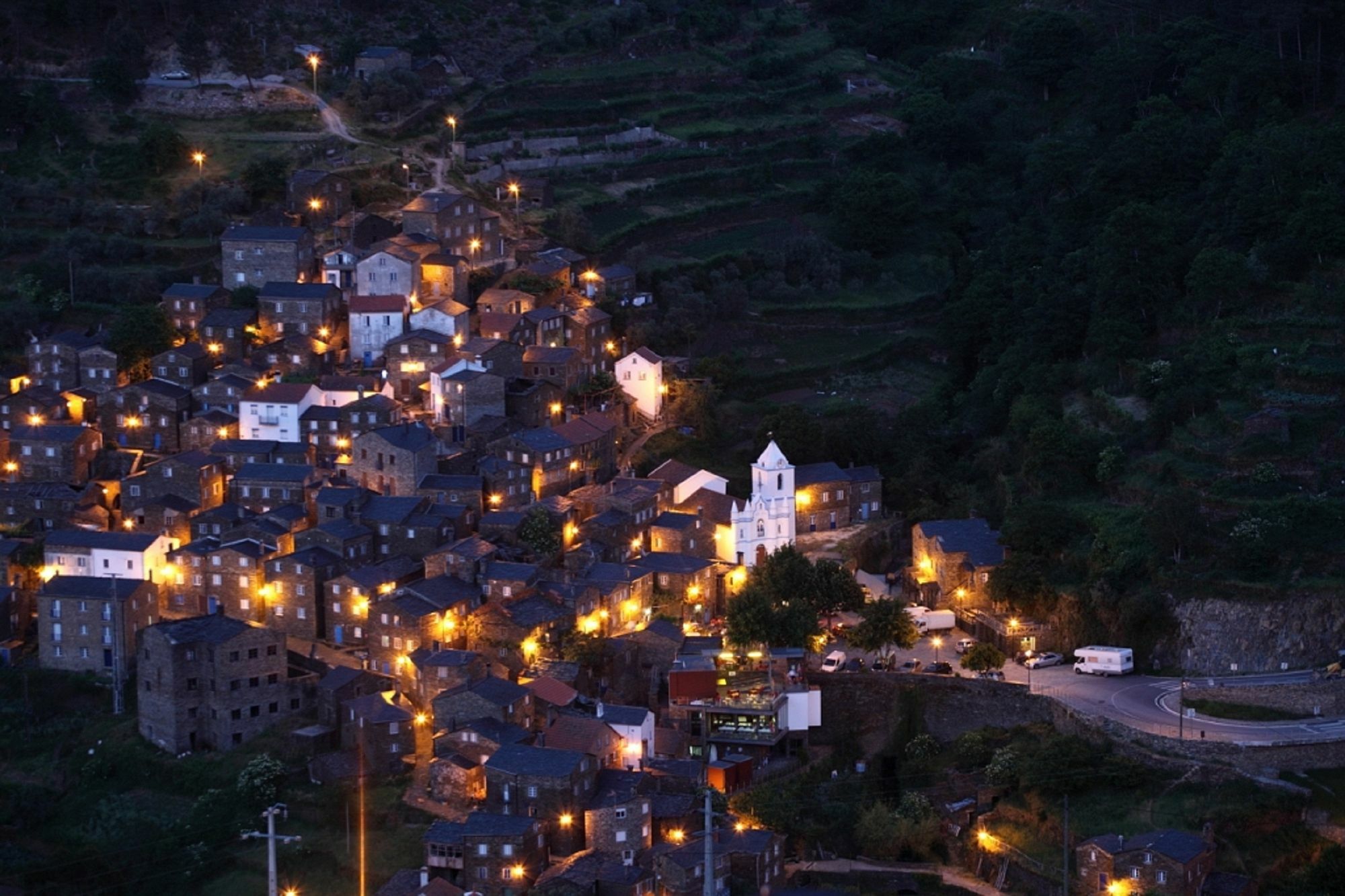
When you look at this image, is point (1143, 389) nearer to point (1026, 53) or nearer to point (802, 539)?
point (802, 539)

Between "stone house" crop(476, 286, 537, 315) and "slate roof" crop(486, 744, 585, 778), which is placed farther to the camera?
"stone house" crop(476, 286, 537, 315)

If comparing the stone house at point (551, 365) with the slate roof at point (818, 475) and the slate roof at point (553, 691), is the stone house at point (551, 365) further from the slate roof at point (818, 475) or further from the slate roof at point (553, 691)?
the slate roof at point (553, 691)

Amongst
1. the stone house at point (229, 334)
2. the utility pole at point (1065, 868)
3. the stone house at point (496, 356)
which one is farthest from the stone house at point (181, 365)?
the utility pole at point (1065, 868)

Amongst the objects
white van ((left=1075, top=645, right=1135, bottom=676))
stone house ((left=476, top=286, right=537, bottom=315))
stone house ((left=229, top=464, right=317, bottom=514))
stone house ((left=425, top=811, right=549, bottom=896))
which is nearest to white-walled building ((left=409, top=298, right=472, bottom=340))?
stone house ((left=476, top=286, right=537, bottom=315))

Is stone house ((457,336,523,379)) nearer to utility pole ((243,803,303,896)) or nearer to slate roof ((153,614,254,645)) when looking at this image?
slate roof ((153,614,254,645))

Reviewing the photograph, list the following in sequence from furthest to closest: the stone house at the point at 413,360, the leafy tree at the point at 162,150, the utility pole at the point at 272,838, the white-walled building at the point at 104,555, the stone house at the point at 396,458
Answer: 1. the leafy tree at the point at 162,150
2. the stone house at the point at 413,360
3. the stone house at the point at 396,458
4. the white-walled building at the point at 104,555
5. the utility pole at the point at 272,838

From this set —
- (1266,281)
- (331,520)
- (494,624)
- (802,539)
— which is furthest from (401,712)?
(1266,281)
